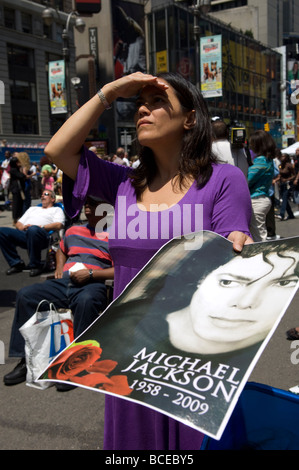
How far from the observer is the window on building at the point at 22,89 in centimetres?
3697

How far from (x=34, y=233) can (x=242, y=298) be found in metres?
6.14

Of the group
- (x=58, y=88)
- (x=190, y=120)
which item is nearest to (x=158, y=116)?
(x=190, y=120)

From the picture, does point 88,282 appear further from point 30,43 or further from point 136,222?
point 30,43

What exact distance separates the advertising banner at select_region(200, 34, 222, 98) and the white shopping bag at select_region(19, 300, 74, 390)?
14087mm

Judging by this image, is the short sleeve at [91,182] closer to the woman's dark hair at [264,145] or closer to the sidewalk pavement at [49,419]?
the sidewalk pavement at [49,419]

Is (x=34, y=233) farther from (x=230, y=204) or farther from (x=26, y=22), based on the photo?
(x=26, y=22)

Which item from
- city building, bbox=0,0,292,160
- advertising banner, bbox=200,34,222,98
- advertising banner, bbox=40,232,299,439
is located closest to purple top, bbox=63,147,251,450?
advertising banner, bbox=40,232,299,439

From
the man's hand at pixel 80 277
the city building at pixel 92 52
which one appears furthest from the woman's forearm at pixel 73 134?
the city building at pixel 92 52

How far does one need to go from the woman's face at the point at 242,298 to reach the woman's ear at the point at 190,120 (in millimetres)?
603

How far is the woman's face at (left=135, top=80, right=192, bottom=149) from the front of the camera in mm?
1695

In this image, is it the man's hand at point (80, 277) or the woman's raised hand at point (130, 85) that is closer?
the woman's raised hand at point (130, 85)

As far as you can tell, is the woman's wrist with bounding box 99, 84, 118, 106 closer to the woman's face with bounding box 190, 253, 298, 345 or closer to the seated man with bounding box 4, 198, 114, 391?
the woman's face with bounding box 190, 253, 298, 345

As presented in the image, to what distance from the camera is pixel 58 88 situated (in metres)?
17.6

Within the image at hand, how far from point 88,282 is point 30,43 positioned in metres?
38.5
